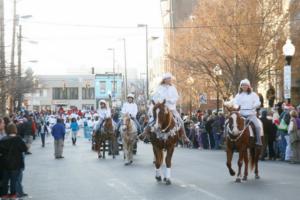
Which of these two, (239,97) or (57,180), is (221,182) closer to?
(239,97)

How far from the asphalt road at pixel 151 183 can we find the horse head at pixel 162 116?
4.65 ft

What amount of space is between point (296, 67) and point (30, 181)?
25948 millimetres

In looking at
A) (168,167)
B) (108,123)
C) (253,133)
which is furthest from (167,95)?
(108,123)

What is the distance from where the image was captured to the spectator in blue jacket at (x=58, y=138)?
1176 inches

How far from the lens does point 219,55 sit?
4200 centimetres

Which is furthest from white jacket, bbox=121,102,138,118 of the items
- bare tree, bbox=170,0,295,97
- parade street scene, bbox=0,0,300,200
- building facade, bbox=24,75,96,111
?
building facade, bbox=24,75,96,111

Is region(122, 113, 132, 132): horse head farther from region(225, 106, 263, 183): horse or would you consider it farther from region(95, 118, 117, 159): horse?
region(225, 106, 263, 183): horse

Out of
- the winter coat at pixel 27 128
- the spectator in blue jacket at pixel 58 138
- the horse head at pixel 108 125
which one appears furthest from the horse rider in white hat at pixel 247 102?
the winter coat at pixel 27 128

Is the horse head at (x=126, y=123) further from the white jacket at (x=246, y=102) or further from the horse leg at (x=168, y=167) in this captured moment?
the white jacket at (x=246, y=102)

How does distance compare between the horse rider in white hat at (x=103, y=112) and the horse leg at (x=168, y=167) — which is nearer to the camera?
the horse leg at (x=168, y=167)

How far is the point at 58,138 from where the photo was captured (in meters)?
30.1

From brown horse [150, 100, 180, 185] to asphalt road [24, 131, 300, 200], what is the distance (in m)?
0.50

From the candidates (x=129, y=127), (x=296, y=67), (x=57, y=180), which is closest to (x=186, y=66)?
(x=296, y=67)

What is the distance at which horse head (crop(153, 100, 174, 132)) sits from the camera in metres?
17.4
